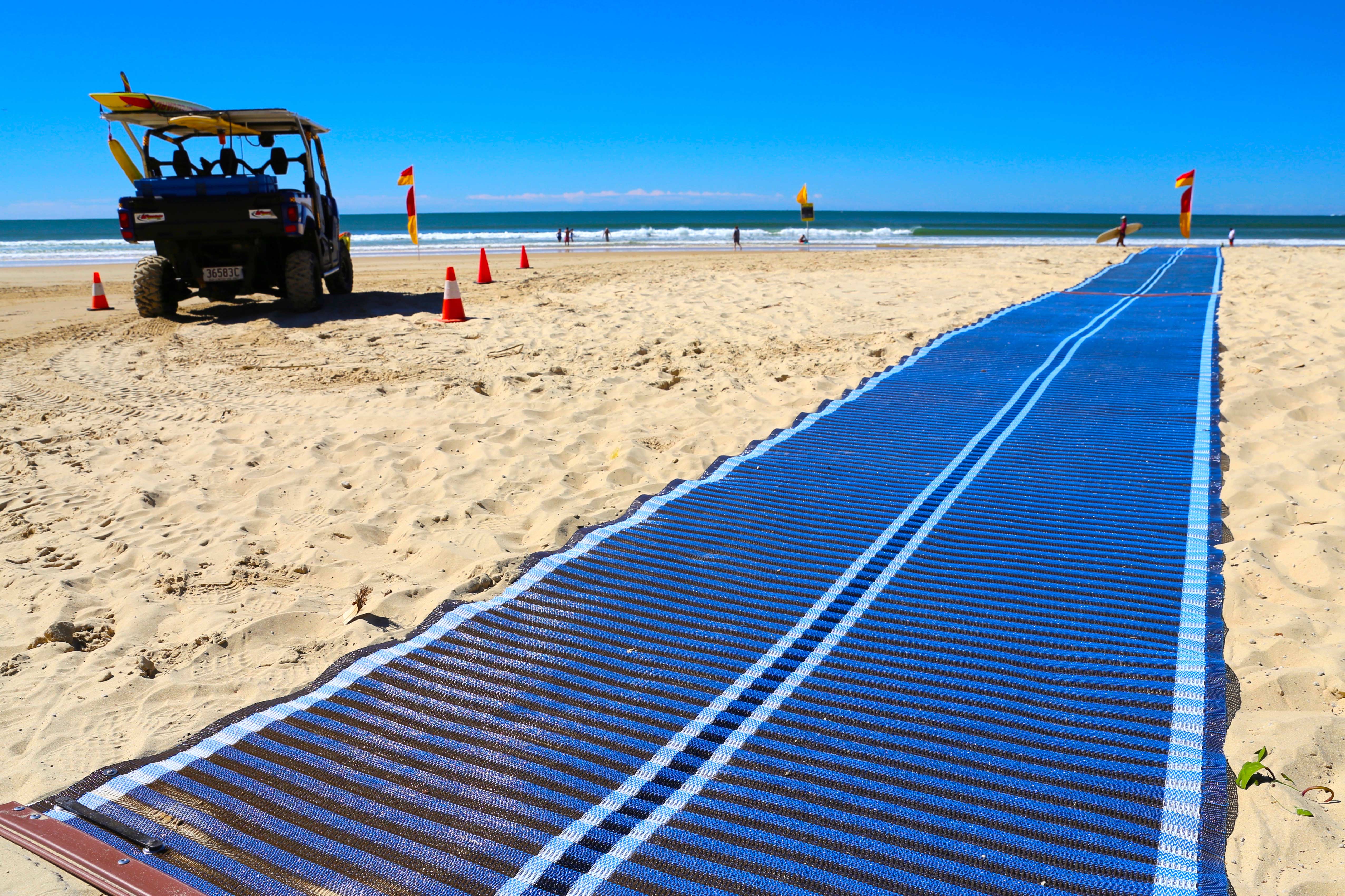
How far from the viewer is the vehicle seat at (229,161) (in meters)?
10.7

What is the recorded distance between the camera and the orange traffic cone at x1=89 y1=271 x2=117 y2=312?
12.8m

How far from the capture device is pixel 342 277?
12.2 metres

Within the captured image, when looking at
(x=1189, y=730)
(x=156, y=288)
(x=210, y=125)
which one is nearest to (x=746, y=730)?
(x=1189, y=730)

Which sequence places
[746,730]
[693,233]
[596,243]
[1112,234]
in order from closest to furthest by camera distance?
[746,730], [1112,234], [596,243], [693,233]

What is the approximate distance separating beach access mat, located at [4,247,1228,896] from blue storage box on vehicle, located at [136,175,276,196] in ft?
25.3

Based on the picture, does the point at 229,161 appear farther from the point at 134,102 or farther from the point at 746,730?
the point at 746,730

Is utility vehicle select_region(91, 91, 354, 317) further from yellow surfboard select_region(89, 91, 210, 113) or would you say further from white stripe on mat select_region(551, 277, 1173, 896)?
white stripe on mat select_region(551, 277, 1173, 896)

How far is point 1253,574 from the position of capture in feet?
11.1

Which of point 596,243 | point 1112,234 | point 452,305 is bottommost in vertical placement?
point 452,305

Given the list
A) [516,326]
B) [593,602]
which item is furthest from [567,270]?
[593,602]

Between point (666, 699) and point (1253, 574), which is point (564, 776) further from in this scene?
point (1253, 574)

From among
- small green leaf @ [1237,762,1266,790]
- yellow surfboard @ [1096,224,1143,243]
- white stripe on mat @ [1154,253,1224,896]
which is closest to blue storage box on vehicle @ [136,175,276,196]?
white stripe on mat @ [1154,253,1224,896]

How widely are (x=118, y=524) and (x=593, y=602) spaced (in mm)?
2777

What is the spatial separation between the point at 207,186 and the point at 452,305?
298cm
